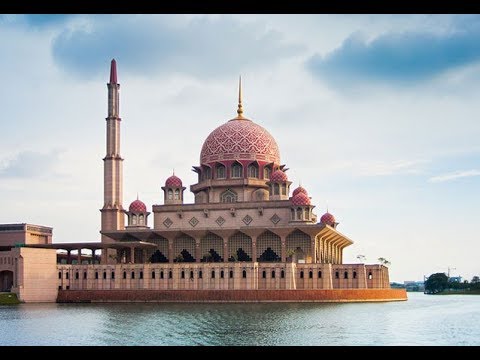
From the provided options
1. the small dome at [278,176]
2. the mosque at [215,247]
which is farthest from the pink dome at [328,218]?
the small dome at [278,176]

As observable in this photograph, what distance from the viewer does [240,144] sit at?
3081 inches

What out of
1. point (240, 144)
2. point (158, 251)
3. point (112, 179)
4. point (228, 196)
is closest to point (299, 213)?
point (228, 196)

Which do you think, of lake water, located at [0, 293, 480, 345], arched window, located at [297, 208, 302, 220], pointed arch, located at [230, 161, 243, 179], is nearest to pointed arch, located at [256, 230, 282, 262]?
arched window, located at [297, 208, 302, 220]

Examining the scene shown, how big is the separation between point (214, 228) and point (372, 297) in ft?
51.9

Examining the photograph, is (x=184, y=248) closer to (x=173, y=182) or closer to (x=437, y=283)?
(x=173, y=182)

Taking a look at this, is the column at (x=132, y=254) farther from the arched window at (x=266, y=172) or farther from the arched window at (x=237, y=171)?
the arched window at (x=266, y=172)

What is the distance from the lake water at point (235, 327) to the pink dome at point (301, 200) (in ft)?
61.7

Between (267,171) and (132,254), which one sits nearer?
(132,254)

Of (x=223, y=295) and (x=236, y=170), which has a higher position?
(x=236, y=170)

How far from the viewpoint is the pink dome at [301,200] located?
6944 cm

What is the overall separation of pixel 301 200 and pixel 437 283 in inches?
2866

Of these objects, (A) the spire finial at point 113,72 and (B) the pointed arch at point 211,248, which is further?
(A) the spire finial at point 113,72

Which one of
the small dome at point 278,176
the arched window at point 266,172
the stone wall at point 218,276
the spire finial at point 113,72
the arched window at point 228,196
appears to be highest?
the spire finial at point 113,72

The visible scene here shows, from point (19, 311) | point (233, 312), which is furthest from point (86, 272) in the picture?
point (233, 312)
